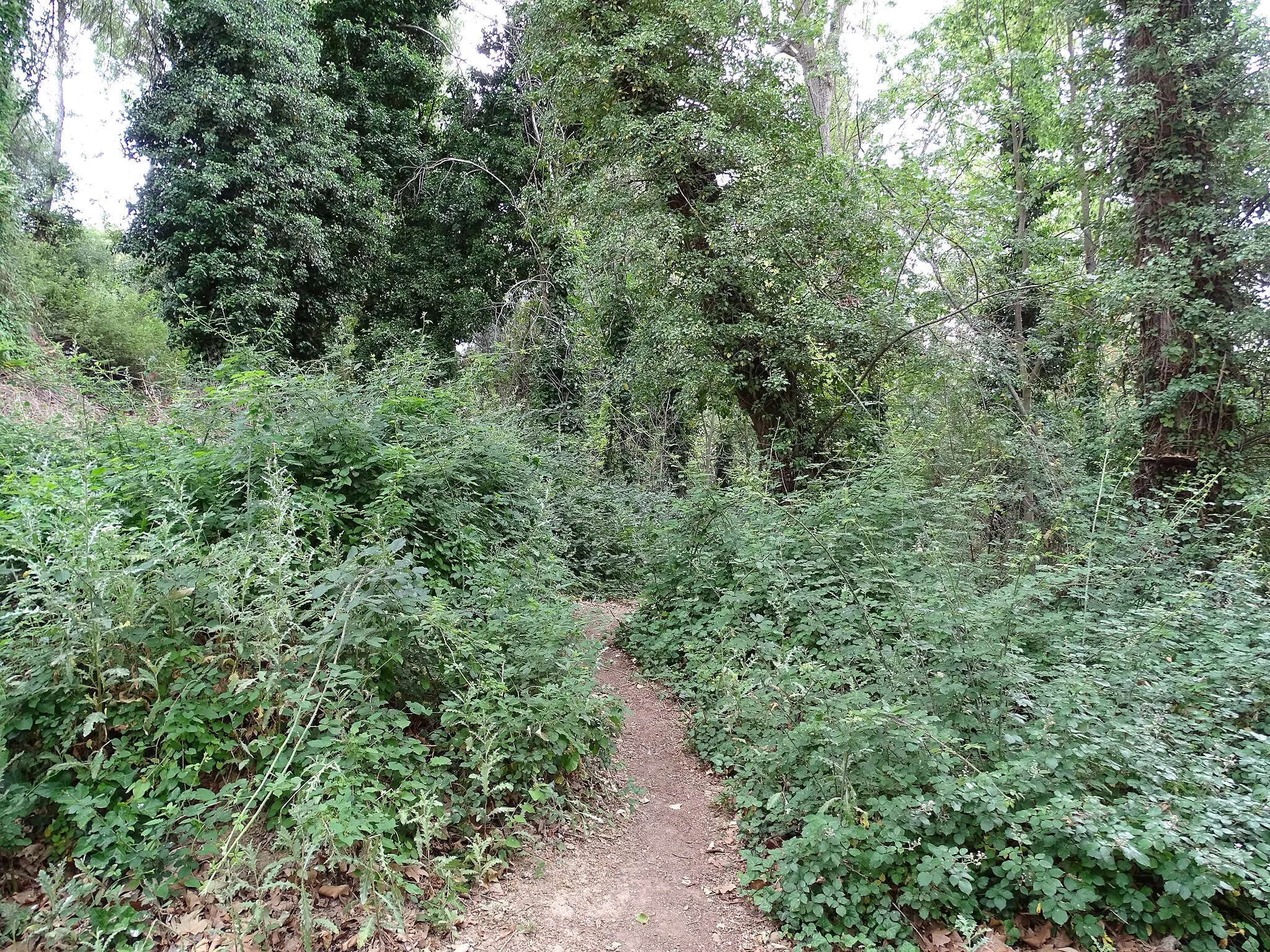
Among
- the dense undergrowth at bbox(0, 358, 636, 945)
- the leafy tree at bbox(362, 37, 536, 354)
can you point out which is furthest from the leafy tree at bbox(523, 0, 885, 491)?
the leafy tree at bbox(362, 37, 536, 354)

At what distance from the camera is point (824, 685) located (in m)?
4.11

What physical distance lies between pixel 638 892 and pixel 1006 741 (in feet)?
6.89

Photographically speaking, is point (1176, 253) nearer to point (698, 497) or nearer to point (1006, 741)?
point (698, 497)

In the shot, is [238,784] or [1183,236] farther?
[1183,236]

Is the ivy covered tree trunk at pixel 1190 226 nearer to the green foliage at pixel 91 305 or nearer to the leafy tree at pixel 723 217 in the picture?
the leafy tree at pixel 723 217

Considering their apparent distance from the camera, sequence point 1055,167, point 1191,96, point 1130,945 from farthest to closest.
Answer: point 1055,167
point 1191,96
point 1130,945

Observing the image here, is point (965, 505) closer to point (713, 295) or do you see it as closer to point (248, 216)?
point (713, 295)

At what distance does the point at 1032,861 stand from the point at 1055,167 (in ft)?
30.6

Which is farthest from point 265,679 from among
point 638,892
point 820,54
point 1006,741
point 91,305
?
point 91,305

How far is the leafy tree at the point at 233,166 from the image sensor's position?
41.1 feet

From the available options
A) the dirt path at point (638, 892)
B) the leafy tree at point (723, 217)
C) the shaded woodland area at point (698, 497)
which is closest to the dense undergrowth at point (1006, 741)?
the shaded woodland area at point (698, 497)

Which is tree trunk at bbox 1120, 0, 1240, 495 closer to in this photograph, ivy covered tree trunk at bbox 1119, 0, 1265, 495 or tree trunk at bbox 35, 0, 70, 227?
ivy covered tree trunk at bbox 1119, 0, 1265, 495

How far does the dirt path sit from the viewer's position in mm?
3137

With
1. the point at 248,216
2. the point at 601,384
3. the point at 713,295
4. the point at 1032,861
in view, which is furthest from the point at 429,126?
the point at 1032,861
